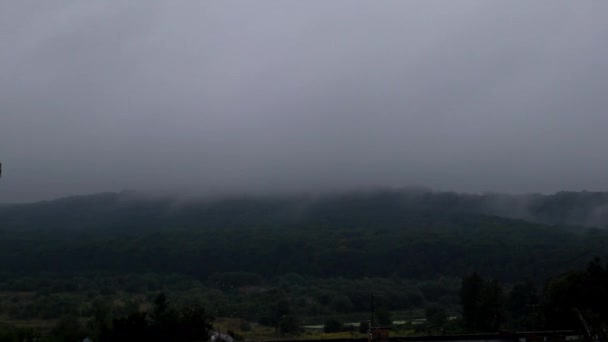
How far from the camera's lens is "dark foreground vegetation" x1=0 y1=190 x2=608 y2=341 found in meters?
60.2

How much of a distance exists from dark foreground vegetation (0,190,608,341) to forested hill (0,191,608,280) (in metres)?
0.38

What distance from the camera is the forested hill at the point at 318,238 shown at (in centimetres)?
12388

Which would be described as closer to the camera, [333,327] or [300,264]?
[333,327]

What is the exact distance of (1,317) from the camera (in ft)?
265

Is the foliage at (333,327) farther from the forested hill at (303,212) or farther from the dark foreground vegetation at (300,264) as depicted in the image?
the forested hill at (303,212)

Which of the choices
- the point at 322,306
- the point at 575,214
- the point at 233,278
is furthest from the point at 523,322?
the point at 575,214

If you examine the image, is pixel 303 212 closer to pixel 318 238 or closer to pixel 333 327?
pixel 318 238

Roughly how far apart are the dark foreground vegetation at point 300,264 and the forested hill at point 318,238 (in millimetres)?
376

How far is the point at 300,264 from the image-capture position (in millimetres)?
129750

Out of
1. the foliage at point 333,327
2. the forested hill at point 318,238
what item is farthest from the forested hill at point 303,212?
the foliage at point 333,327

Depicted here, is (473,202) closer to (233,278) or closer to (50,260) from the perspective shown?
(233,278)

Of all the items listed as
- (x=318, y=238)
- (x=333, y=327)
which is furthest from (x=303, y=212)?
(x=333, y=327)

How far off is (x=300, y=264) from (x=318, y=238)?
15.7 m

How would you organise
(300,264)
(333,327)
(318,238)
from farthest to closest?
(318,238)
(300,264)
(333,327)
